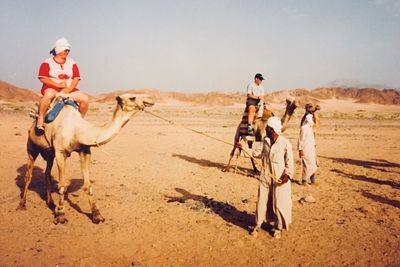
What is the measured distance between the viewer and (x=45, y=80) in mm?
6547

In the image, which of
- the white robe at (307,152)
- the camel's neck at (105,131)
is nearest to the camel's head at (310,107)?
the white robe at (307,152)

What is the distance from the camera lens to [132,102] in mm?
5797

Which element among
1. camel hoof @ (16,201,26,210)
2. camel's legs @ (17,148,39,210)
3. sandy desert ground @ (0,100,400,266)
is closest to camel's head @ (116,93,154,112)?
sandy desert ground @ (0,100,400,266)

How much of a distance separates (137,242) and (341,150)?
12.7m

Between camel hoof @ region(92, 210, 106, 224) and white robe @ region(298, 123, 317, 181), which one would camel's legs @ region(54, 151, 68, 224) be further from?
white robe @ region(298, 123, 317, 181)

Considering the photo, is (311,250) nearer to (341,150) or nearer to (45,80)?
(45,80)

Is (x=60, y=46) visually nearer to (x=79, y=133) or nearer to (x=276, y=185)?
(x=79, y=133)

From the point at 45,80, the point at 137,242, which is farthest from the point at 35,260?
the point at 45,80

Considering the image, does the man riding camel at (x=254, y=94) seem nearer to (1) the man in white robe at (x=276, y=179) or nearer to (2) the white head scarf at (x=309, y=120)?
(2) the white head scarf at (x=309, y=120)

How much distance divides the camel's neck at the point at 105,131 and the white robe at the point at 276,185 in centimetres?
244

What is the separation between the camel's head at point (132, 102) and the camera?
577 centimetres

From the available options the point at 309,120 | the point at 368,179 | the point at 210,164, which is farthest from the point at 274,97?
the point at 309,120

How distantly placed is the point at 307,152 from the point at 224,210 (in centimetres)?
325

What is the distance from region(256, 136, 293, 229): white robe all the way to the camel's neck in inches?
96.1
